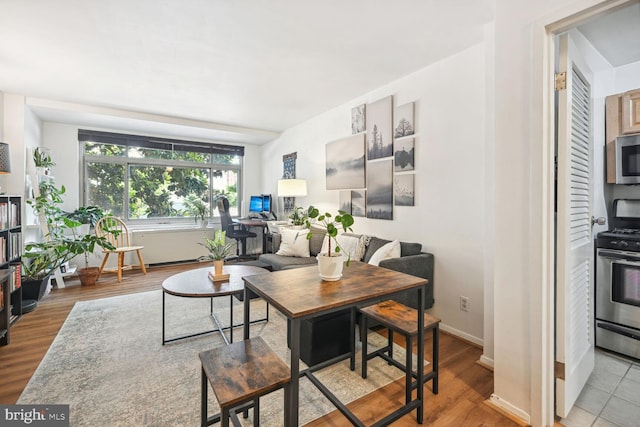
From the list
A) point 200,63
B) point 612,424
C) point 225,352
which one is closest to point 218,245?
point 225,352

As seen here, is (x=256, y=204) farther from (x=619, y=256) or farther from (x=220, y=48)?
(x=619, y=256)

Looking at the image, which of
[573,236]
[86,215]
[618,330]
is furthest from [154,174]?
[618,330]

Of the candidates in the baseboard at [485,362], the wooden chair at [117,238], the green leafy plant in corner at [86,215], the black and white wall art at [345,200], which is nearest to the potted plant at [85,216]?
the green leafy plant in corner at [86,215]

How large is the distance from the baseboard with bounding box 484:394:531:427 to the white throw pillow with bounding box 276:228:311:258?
95.3 inches

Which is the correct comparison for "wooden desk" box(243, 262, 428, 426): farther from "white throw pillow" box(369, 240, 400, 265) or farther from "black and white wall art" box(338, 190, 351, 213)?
"black and white wall art" box(338, 190, 351, 213)

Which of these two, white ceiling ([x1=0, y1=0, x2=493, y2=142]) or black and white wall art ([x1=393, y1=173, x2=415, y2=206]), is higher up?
white ceiling ([x1=0, y1=0, x2=493, y2=142])

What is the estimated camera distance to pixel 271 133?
546 cm

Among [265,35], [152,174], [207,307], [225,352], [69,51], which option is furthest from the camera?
[152,174]

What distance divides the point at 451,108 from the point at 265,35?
1670mm

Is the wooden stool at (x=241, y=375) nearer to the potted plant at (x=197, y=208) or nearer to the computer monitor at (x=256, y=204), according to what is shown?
the computer monitor at (x=256, y=204)

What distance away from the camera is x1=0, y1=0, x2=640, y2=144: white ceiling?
1949 millimetres

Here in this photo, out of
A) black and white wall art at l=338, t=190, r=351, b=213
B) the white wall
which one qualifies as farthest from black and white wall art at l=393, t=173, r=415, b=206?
black and white wall art at l=338, t=190, r=351, b=213

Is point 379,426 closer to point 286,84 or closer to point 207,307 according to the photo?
point 207,307

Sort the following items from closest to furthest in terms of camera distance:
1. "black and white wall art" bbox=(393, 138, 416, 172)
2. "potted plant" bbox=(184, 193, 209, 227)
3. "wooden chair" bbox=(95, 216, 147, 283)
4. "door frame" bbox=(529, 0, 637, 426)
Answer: "door frame" bbox=(529, 0, 637, 426) → "black and white wall art" bbox=(393, 138, 416, 172) → "wooden chair" bbox=(95, 216, 147, 283) → "potted plant" bbox=(184, 193, 209, 227)
